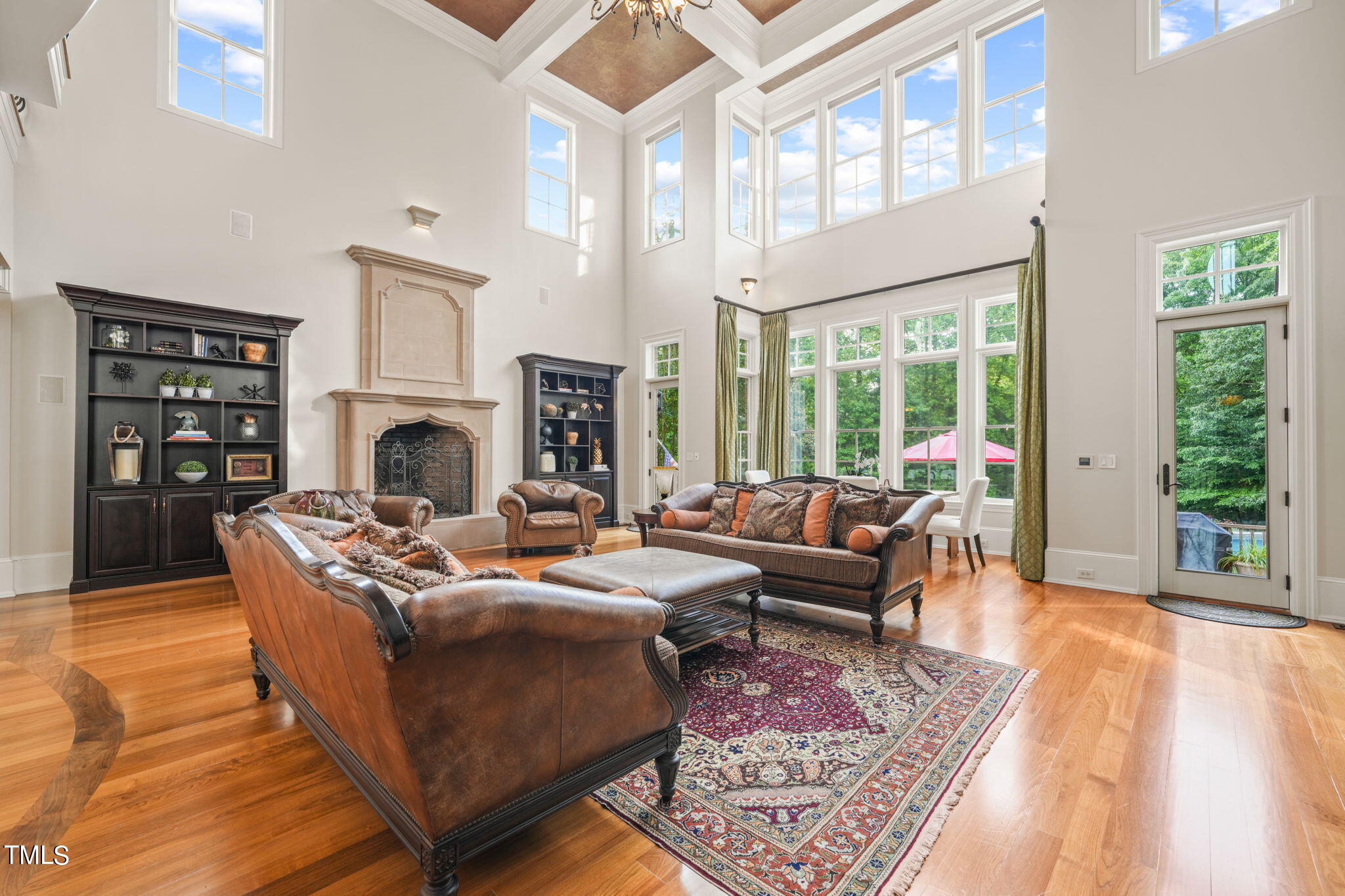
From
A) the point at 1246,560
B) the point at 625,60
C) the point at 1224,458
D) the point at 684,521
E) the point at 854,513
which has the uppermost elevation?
the point at 625,60

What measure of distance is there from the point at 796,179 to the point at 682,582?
6.74 meters

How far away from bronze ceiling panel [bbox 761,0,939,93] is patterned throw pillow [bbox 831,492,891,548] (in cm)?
536

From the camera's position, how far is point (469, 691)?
4.16 ft

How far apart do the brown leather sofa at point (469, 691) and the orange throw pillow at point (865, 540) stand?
197cm

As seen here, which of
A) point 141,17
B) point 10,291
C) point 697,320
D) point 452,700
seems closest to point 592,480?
point 697,320

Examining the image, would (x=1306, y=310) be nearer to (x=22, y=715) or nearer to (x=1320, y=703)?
(x=1320, y=703)

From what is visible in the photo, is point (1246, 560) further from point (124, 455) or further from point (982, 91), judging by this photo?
point (124, 455)

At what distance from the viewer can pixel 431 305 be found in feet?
21.5

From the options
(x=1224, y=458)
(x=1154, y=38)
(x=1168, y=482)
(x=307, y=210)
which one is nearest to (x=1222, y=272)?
(x=1224, y=458)

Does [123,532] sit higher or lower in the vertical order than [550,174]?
lower

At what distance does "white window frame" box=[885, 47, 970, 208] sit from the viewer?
6250 millimetres

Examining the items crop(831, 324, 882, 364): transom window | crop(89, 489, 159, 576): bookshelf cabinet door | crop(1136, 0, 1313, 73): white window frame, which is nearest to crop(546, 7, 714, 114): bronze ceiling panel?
crop(831, 324, 882, 364): transom window

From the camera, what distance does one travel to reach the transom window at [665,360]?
8.09 metres

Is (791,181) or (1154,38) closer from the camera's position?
(1154,38)
